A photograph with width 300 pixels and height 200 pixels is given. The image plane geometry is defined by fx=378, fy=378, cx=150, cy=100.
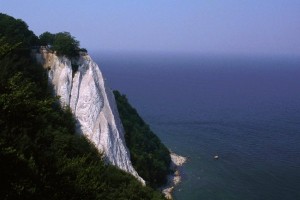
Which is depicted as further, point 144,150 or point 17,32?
point 144,150

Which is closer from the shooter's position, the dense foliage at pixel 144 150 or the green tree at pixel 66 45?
the green tree at pixel 66 45

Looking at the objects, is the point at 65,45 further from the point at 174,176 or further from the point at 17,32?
the point at 174,176

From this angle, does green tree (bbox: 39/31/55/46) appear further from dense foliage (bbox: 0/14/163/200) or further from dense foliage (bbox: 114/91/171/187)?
dense foliage (bbox: 0/14/163/200)

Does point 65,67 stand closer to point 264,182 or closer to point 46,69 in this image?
point 46,69

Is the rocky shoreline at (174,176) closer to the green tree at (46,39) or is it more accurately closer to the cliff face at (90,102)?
the cliff face at (90,102)

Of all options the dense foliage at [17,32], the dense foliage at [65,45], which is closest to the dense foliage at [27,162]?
the dense foliage at [17,32]

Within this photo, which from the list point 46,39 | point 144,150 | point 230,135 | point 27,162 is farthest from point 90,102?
point 230,135
